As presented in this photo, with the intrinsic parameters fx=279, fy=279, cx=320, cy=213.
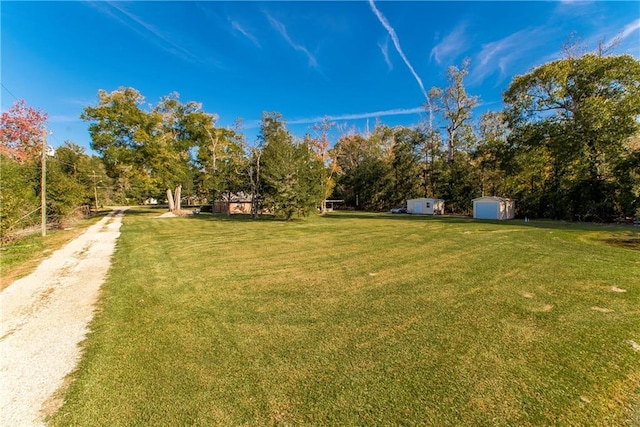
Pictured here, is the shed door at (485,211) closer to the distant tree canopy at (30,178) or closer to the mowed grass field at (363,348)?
the mowed grass field at (363,348)

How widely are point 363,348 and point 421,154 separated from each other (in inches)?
1379

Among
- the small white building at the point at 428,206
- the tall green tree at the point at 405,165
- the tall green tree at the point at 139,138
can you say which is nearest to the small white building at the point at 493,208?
the small white building at the point at 428,206

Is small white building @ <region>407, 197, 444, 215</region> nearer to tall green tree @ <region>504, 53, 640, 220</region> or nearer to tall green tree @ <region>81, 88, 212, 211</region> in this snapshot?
tall green tree @ <region>504, 53, 640, 220</region>

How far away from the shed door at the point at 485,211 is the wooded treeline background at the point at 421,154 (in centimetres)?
348

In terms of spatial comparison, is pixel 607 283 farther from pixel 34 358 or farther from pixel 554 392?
pixel 34 358

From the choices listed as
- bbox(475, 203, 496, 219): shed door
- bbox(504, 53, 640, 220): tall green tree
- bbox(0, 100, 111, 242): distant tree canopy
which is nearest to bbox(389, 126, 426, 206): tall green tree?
bbox(504, 53, 640, 220): tall green tree

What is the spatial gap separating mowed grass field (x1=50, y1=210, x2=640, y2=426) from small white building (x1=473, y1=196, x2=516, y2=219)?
55.9 ft

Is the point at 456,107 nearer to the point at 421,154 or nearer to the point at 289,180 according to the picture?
the point at 421,154

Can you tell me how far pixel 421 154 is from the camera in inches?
1367

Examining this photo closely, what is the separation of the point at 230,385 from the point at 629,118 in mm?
25021

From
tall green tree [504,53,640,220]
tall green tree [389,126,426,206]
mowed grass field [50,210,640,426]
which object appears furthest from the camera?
tall green tree [389,126,426,206]

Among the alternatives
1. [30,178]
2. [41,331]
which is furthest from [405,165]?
[41,331]

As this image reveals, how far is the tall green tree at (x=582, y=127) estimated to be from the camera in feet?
56.2

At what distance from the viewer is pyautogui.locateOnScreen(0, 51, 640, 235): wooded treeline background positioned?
56.3ft
